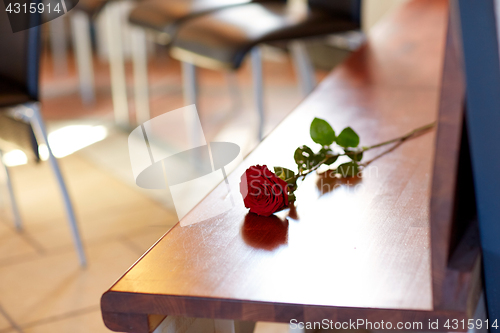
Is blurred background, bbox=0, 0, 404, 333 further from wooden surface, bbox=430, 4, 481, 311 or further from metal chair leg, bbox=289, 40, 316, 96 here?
wooden surface, bbox=430, 4, 481, 311

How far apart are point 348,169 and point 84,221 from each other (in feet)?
3.87

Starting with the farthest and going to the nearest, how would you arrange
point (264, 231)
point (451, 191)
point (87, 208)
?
point (87, 208) → point (264, 231) → point (451, 191)

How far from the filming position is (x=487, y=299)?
450mm

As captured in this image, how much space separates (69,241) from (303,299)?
1.23 metres

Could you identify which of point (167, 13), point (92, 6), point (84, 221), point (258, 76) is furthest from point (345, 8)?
point (92, 6)

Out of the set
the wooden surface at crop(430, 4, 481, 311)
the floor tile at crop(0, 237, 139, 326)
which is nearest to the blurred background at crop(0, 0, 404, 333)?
the floor tile at crop(0, 237, 139, 326)

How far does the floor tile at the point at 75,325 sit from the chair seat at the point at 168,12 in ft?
2.77

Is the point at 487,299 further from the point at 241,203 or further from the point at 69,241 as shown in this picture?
the point at 69,241

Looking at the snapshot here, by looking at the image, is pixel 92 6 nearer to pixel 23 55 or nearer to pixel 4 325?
pixel 23 55

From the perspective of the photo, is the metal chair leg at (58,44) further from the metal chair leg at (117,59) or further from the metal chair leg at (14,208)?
the metal chair leg at (14,208)

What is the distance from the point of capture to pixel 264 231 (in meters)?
0.49

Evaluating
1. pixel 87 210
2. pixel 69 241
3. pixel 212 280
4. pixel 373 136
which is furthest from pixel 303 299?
pixel 87 210

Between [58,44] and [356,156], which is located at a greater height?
[356,156]

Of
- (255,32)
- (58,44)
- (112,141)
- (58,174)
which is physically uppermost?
(255,32)
